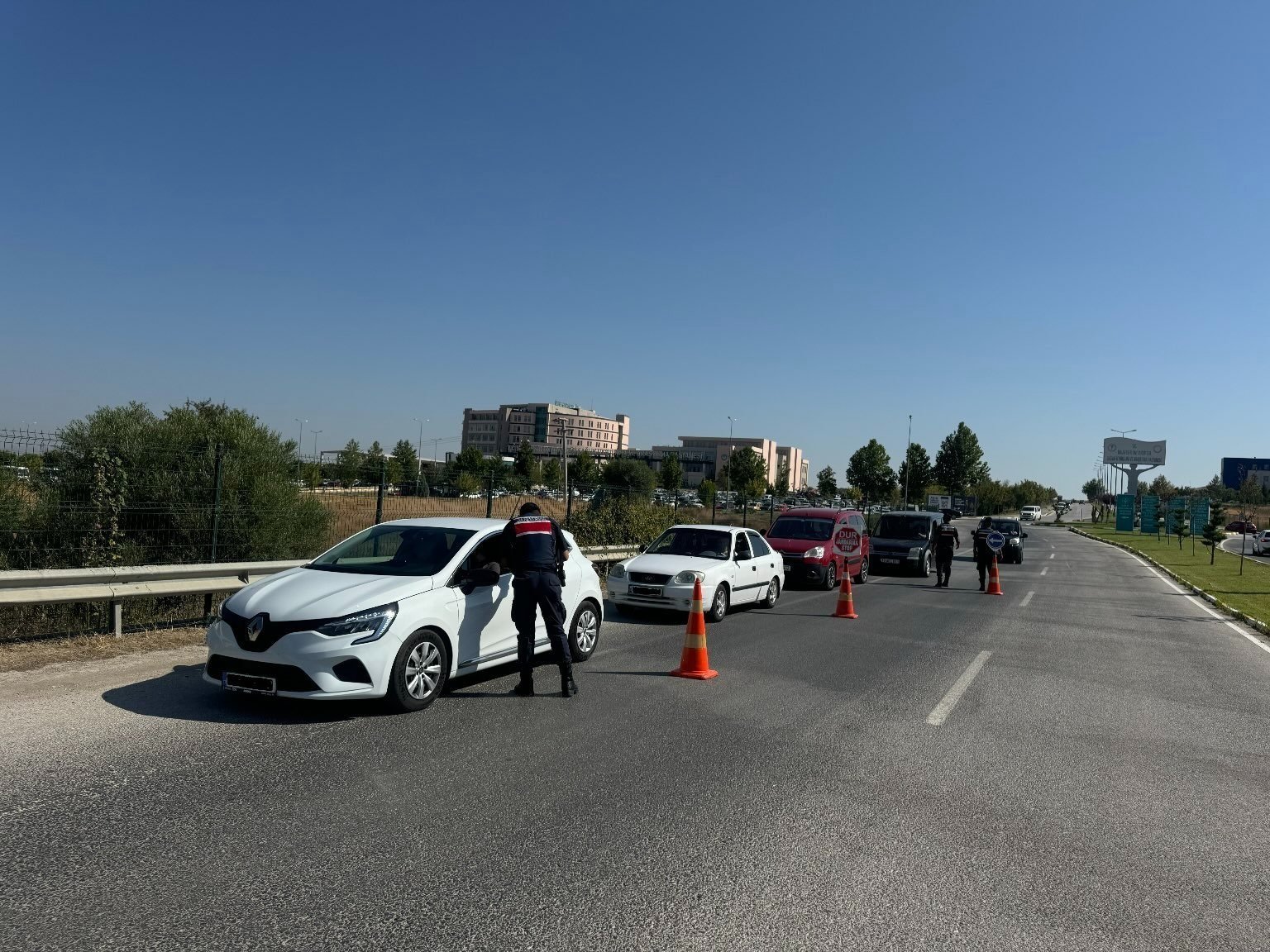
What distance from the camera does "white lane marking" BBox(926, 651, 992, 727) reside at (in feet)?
25.8

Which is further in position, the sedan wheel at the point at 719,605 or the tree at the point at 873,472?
the tree at the point at 873,472

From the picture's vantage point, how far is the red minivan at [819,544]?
1980cm

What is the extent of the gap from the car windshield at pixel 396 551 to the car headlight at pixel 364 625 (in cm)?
89

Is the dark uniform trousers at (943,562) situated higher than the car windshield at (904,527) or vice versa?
the car windshield at (904,527)

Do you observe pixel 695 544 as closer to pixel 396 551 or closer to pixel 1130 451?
pixel 396 551

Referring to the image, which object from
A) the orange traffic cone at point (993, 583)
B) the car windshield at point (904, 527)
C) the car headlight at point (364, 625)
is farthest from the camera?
the car windshield at point (904, 527)

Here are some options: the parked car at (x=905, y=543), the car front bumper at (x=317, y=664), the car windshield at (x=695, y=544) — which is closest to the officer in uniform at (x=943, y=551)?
the parked car at (x=905, y=543)

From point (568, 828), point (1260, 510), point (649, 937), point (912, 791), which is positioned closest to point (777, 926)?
point (649, 937)

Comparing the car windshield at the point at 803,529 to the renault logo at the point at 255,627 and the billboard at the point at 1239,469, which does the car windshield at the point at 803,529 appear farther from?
the billboard at the point at 1239,469

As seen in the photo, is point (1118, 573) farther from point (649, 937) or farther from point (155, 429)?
point (649, 937)

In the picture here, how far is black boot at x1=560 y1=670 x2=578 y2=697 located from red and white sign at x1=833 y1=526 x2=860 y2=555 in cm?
1272

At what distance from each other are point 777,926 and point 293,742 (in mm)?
3879

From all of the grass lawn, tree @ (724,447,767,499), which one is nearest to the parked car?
the grass lawn

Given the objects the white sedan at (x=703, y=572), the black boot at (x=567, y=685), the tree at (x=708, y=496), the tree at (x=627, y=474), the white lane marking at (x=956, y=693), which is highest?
the tree at (x=627, y=474)
